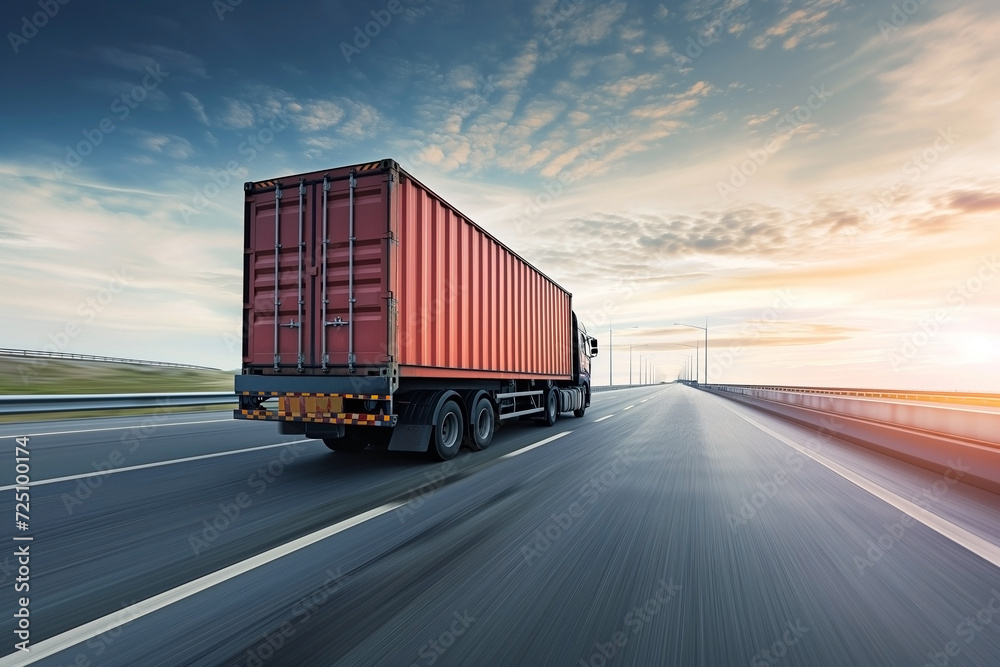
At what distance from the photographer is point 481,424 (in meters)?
10.5

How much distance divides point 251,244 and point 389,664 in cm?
757

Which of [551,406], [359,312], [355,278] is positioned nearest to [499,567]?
[359,312]

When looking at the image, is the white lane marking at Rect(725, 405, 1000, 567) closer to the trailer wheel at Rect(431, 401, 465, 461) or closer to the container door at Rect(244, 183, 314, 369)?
the trailer wheel at Rect(431, 401, 465, 461)

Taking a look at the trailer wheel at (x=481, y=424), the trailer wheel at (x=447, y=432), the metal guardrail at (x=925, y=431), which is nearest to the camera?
the metal guardrail at (x=925, y=431)

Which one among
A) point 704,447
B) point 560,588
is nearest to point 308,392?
point 560,588

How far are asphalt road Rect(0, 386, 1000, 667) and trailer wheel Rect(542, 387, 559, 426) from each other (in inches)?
278

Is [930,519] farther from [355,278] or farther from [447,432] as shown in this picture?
[355,278]

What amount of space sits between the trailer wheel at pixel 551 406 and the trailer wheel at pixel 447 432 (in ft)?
18.5

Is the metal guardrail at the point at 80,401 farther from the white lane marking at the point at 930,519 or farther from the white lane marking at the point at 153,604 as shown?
the white lane marking at the point at 930,519

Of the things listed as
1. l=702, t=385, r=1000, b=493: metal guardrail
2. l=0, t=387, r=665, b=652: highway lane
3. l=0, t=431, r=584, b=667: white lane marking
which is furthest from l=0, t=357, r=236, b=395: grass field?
l=702, t=385, r=1000, b=493: metal guardrail

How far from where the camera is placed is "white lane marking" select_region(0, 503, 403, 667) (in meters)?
2.75

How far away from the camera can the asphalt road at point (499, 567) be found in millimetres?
2818

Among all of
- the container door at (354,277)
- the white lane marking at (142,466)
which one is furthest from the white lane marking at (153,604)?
the white lane marking at (142,466)

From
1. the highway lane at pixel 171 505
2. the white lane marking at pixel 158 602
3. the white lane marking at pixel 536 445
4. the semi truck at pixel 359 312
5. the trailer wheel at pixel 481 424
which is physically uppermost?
the semi truck at pixel 359 312
